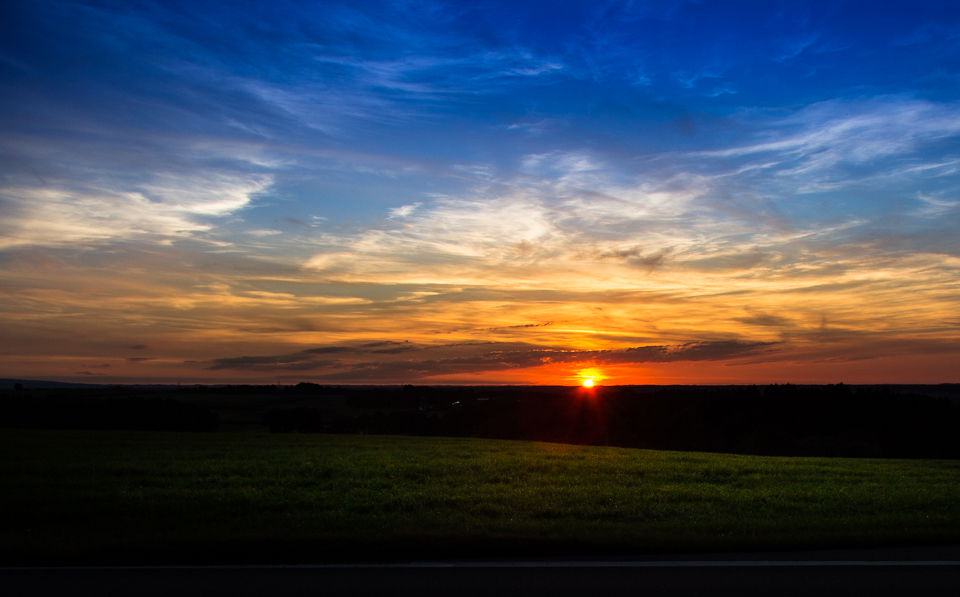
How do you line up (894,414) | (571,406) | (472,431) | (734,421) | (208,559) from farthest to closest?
(571,406)
(472,431)
(734,421)
(894,414)
(208,559)

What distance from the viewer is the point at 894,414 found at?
50.7 metres

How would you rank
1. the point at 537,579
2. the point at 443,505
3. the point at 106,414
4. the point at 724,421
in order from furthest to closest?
1. the point at 106,414
2. the point at 724,421
3. the point at 443,505
4. the point at 537,579

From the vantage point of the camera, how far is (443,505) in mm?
12375

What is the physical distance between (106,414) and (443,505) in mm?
59378

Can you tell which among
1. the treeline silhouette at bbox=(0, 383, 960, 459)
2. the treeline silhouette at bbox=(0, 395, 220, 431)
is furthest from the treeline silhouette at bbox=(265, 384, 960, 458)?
the treeline silhouette at bbox=(0, 395, 220, 431)

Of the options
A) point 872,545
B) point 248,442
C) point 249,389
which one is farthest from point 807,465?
point 249,389

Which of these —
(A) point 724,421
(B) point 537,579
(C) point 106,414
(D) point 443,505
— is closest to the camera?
(B) point 537,579

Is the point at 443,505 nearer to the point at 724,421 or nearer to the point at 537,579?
the point at 537,579

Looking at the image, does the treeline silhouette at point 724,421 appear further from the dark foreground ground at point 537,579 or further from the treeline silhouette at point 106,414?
the dark foreground ground at point 537,579

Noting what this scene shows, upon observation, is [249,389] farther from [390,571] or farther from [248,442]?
[390,571]

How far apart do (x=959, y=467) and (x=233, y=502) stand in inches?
899

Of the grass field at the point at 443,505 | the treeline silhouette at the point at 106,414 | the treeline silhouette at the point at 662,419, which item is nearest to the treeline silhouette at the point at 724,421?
the treeline silhouette at the point at 662,419

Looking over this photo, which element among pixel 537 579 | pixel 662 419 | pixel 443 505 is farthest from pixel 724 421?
pixel 537 579

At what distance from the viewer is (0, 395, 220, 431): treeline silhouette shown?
2104 inches
